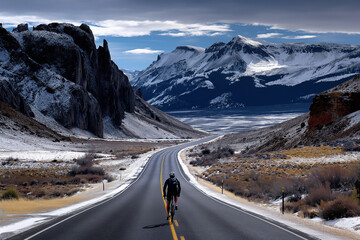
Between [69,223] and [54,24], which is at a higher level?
[54,24]

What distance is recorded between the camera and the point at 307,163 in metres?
33.3

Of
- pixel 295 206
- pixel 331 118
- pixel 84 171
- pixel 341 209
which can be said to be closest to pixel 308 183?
pixel 295 206

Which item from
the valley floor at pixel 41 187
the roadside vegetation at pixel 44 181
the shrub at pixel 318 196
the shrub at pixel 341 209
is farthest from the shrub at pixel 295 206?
the roadside vegetation at pixel 44 181

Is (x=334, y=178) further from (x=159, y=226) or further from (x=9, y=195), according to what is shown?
(x=9, y=195)

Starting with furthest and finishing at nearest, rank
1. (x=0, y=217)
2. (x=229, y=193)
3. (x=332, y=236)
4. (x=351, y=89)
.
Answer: (x=351, y=89), (x=229, y=193), (x=0, y=217), (x=332, y=236)

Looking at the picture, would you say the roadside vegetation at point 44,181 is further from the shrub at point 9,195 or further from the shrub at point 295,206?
the shrub at point 295,206

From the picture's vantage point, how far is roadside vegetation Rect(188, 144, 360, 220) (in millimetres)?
14531

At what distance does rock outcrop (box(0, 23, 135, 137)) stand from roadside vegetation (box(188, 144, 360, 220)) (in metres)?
82.3

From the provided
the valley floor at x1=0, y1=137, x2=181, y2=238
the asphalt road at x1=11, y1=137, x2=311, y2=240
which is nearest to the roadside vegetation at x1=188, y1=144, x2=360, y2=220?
the asphalt road at x1=11, y1=137, x2=311, y2=240

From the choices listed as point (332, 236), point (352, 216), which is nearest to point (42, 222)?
point (332, 236)

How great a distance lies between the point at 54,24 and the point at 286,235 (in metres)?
155

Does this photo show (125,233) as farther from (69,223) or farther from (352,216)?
(352,216)

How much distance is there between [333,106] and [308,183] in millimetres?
39740

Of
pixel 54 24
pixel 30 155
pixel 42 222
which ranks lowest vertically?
pixel 30 155
